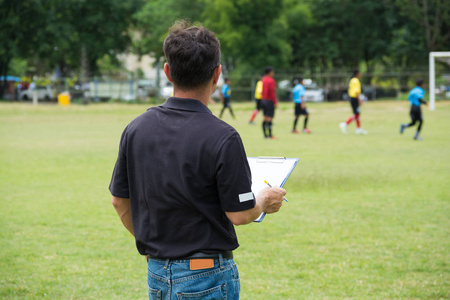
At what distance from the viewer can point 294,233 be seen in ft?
22.7

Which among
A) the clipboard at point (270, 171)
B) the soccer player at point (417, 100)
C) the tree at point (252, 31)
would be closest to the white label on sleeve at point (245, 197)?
the clipboard at point (270, 171)

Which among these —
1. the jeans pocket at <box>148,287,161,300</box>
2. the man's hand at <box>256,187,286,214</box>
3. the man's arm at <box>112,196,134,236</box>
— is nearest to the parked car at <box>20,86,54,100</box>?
the man's arm at <box>112,196,134,236</box>

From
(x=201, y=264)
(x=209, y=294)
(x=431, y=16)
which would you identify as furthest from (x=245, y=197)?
(x=431, y=16)

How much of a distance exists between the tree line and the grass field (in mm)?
33046

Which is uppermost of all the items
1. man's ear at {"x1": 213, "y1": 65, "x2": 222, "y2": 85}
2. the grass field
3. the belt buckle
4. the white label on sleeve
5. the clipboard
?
man's ear at {"x1": 213, "y1": 65, "x2": 222, "y2": 85}

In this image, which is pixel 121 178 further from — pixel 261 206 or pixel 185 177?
pixel 261 206

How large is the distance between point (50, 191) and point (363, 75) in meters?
38.7

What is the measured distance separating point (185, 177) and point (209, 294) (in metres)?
0.51

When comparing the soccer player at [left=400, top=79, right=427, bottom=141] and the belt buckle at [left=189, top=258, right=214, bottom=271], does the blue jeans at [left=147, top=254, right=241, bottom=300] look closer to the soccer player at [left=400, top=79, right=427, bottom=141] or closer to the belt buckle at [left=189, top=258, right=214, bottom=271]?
the belt buckle at [left=189, top=258, right=214, bottom=271]

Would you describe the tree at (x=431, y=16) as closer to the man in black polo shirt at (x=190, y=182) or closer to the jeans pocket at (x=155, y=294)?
the man in black polo shirt at (x=190, y=182)

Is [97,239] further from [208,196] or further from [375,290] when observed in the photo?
[208,196]

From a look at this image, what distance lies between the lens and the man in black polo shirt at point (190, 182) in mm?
2287

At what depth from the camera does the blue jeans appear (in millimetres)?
2375

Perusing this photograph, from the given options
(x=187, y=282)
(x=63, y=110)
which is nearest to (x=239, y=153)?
(x=187, y=282)
